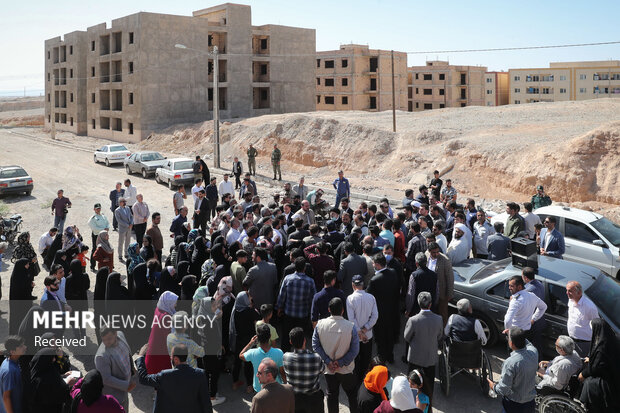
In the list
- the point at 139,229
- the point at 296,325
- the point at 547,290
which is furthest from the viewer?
the point at 139,229

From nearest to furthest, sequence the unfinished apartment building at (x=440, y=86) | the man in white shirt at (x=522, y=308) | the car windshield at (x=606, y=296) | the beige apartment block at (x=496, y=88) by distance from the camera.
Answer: the man in white shirt at (x=522, y=308), the car windshield at (x=606, y=296), the unfinished apartment building at (x=440, y=86), the beige apartment block at (x=496, y=88)

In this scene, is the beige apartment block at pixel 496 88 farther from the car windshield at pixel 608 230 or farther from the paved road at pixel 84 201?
the car windshield at pixel 608 230

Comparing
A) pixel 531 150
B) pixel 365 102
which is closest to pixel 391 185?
pixel 531 150

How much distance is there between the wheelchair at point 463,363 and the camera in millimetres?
7405

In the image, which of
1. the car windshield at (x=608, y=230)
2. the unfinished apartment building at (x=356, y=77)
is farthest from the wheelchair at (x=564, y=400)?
the unfinished apartment building at (x=356, y=77)

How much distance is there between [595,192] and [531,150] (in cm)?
383

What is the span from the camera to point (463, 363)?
7.45 metres

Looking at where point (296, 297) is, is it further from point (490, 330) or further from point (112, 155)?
point (112, 155)

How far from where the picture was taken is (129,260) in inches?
387

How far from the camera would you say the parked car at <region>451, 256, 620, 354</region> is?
8133mm

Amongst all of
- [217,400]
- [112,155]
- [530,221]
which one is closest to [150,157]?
[112,155]

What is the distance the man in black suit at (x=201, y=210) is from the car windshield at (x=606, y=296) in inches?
391

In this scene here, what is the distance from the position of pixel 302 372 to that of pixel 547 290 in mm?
4453

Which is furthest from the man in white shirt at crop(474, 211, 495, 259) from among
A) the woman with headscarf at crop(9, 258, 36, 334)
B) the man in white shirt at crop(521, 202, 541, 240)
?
the woman with headscarf at crop(9, 258, 36, 334)
